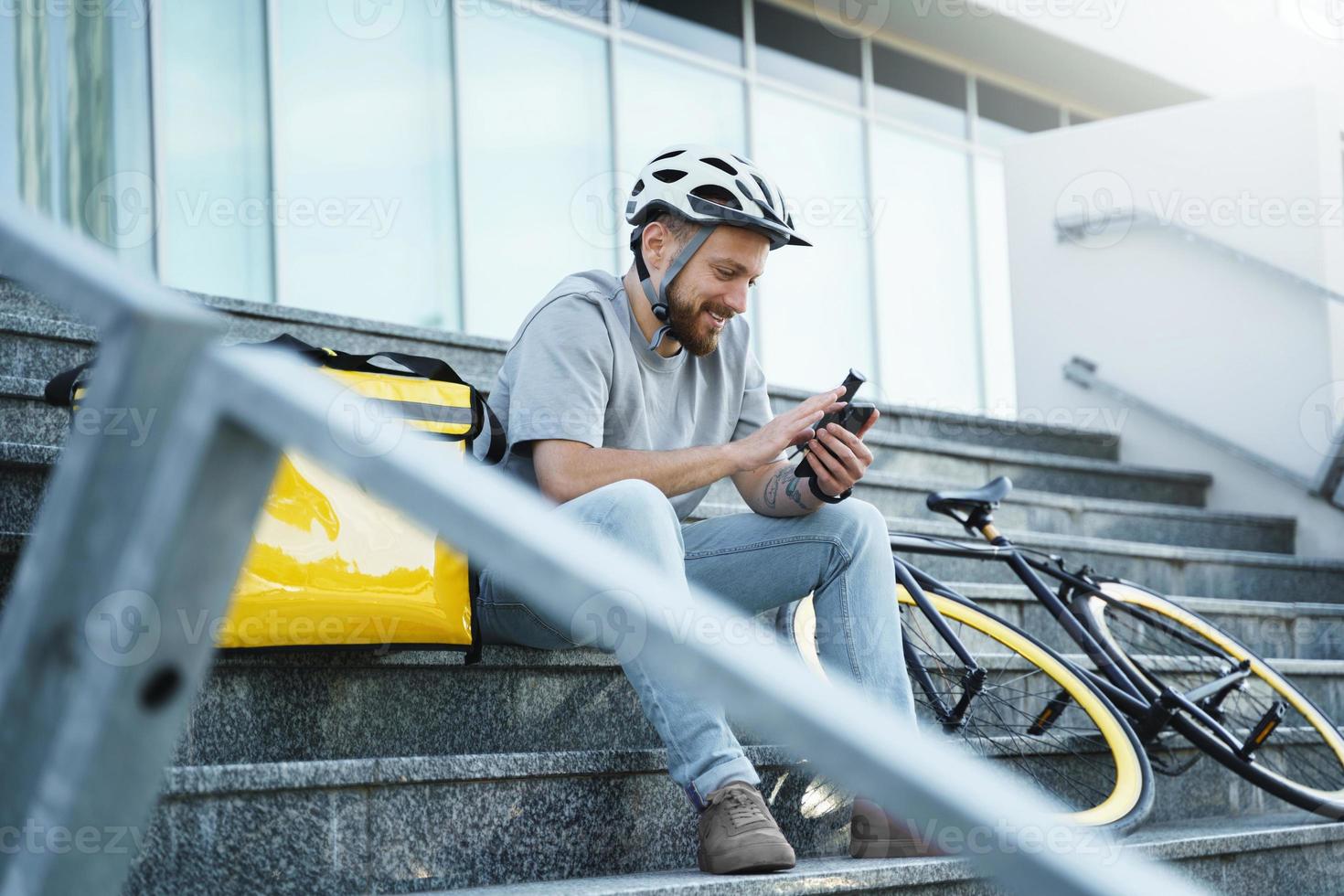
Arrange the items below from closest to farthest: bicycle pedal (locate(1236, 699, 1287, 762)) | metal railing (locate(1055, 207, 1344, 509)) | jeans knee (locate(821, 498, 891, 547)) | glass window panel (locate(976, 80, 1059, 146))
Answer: jeans knee (locate(821, 498, 891, 547))
bicycle pedal (locate(1236, 699, 1287, 762))
metal railing (locate(1055, 207, 1344, 509))
glass window panel (locate(976, 80, 1059, 146))

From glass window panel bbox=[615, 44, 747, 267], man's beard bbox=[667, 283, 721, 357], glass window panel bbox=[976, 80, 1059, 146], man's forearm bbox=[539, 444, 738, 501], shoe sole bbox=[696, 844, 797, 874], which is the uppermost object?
glass window panel bbox=[976, 80, 1059, 146]

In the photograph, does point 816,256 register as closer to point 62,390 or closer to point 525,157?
point 525,157

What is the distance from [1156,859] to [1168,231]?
435cm

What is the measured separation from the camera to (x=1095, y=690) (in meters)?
3.23

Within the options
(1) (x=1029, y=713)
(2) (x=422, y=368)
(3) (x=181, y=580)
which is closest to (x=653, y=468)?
(2) (x=422, y=368)

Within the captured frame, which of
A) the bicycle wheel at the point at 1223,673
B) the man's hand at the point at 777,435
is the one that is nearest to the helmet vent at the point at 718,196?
the man's hand at the point at 777,435

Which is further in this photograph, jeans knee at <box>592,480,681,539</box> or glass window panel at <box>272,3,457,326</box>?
glass window panel at <box>272,3,457,326</box>

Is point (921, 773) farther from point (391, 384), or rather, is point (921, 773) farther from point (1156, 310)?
point (1156, 310)

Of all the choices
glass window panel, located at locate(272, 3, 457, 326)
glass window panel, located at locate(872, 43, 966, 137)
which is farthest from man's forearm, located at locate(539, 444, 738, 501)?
glass window panel, located at locate(872, 43, 966, 137)

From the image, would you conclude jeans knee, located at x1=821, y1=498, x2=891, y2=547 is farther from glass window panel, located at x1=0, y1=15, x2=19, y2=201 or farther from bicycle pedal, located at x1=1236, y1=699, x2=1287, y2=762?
glass window panel, located at x1=0, y1=15, x2=19, y2=201

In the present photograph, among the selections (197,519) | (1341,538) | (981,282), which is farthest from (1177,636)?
(981,282)

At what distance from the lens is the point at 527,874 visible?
2.29 meters

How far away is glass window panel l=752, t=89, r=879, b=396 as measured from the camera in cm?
942

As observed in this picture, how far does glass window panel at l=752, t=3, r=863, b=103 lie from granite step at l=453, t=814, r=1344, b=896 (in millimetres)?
6876
